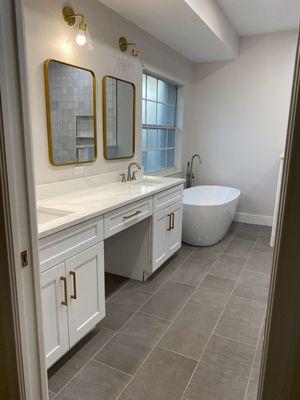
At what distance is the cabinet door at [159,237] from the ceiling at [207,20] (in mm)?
1794

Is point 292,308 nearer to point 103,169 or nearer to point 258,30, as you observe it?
point 103,169

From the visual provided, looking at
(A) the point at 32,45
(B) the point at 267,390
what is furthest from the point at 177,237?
(B) the point at 267,390

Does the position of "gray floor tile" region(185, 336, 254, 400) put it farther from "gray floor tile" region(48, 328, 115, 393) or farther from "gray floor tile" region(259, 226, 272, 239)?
"gray floor tile" region(259, 226, 272, 239)

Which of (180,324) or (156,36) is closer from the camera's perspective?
(180,324)

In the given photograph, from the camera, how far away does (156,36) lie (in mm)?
3311

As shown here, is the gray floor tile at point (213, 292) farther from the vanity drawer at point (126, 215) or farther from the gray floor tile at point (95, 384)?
the gray floor tile at point (95, 384)

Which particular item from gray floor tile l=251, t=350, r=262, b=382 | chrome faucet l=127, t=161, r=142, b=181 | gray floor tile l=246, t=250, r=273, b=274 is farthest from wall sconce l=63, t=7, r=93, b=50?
gray floor tile l=246, t=250, r=273, b=274

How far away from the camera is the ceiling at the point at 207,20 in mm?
2555

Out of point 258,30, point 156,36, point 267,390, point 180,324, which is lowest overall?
point 180,324

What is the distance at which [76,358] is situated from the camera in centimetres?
184

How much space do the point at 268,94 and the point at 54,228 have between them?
3878 mm

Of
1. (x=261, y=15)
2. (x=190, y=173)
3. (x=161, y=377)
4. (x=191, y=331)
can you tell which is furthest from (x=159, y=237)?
(x=261, y=15)

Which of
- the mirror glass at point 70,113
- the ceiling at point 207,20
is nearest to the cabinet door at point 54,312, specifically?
the mirror glass at point 70,113

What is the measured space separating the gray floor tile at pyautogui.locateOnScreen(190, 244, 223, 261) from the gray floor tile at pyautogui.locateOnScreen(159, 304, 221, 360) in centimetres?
100
